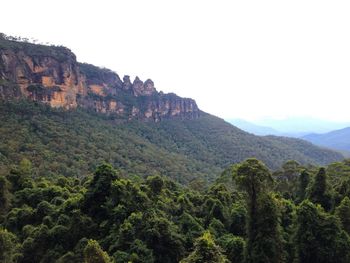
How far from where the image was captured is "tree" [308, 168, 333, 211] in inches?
A: 1218

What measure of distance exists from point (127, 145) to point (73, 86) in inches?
1011

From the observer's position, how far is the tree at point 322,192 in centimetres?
3094

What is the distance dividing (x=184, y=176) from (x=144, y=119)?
2052 inches

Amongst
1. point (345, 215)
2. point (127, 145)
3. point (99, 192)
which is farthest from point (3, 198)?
point (127, 145)

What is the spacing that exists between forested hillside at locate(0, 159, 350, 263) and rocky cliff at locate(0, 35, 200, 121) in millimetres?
54449

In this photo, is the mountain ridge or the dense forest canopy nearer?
the dense forest canopy

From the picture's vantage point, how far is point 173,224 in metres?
30.9

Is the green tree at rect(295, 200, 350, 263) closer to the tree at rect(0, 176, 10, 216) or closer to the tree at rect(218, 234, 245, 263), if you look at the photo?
the tree at rect(218, 234, 245, 263)

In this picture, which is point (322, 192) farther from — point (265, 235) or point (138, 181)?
point (138, 181)

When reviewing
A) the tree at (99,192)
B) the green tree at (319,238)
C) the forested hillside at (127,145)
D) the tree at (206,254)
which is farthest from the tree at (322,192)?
the forested hillside at (127,145)

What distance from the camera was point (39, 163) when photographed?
2494 inches

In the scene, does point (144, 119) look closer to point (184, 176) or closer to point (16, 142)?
point (184, 176)

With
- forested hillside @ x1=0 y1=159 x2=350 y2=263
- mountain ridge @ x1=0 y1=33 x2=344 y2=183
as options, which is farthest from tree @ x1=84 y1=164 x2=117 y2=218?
mountain ridge @ x1=0 y1=33 x2=344 y2=183

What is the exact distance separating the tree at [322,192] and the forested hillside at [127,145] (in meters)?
41.8
